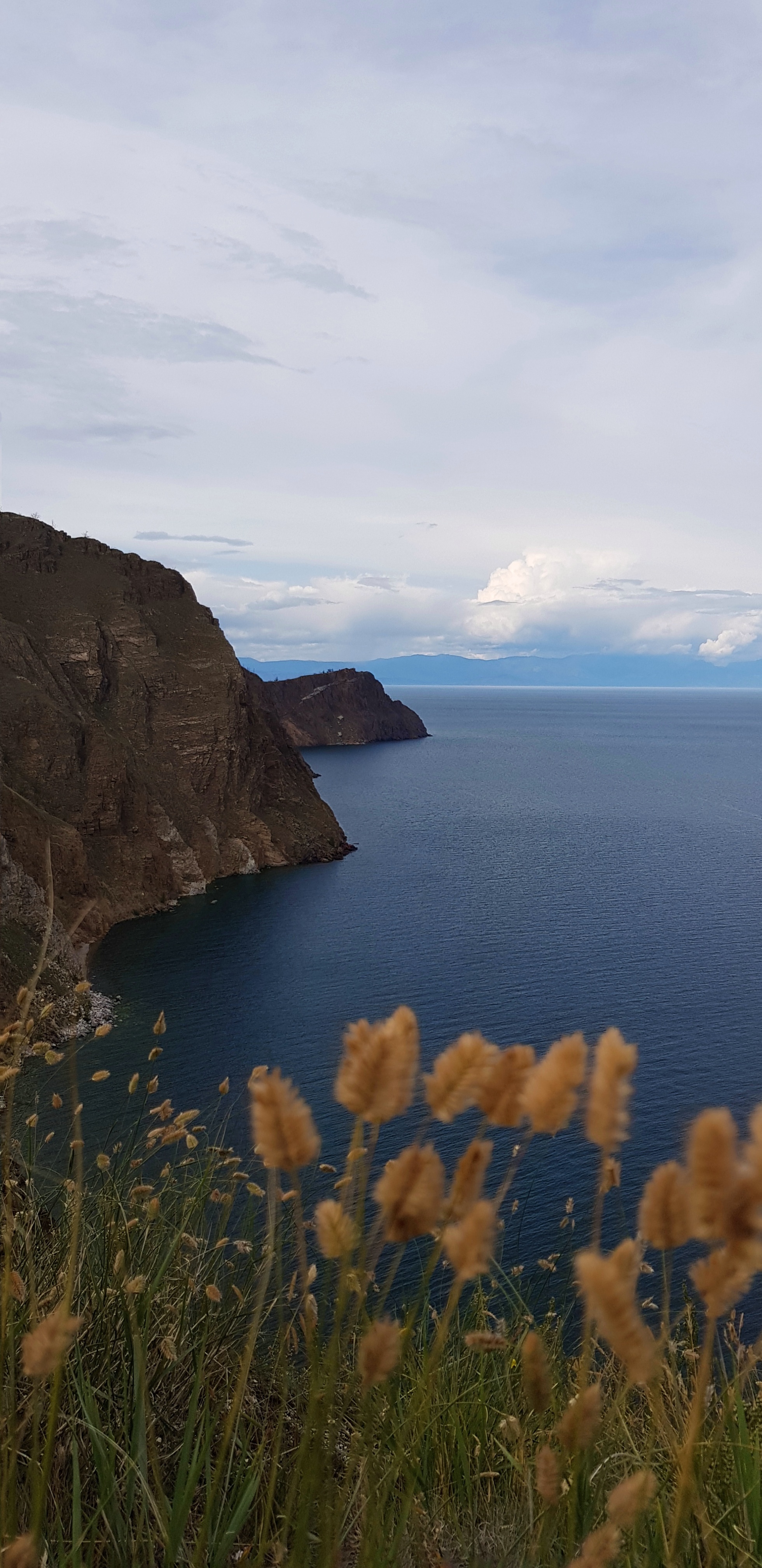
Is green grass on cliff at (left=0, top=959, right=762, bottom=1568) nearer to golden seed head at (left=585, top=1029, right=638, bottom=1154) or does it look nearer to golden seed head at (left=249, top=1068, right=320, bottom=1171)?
golden seed head at (left=249, top=1068, right=320, bottom=1171)

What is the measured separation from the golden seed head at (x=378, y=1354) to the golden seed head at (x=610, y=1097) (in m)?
0.42

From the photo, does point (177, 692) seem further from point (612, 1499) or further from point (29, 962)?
point (612, 1499)

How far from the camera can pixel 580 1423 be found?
5.35ft

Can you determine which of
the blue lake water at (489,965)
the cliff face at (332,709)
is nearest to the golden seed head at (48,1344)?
the blue lake water at (489,965)

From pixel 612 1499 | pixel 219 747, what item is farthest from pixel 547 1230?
pixel 219 747

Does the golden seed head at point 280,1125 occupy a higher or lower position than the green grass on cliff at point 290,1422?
higher

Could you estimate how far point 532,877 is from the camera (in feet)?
227

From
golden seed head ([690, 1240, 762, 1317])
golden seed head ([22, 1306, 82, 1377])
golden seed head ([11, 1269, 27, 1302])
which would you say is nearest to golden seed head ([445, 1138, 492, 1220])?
golden seed head ([690, 1240, 762, 1317])

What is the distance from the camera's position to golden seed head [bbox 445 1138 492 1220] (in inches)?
62.8

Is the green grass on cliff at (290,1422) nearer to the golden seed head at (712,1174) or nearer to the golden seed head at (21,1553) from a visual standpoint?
the golden seed head at (21,1553)

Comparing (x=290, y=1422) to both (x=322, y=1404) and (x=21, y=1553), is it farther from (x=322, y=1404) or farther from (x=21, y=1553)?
(x=21, y=1553)

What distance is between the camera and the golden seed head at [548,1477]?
5.30 ft

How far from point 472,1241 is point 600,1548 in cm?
53

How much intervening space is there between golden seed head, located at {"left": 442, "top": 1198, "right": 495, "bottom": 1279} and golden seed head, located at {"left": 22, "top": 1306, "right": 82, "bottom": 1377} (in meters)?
0.56
